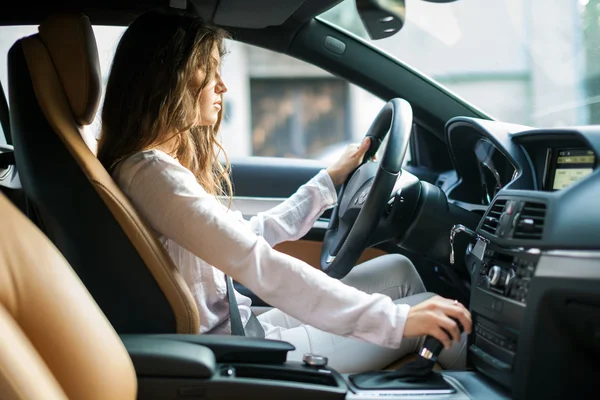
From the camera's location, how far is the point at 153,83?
5.08ft

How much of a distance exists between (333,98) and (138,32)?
11.2 meters

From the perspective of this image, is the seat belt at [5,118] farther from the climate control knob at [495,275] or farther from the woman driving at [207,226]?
the climate control knob at [495,275]

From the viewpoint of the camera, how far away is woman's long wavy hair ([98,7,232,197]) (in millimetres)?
1551

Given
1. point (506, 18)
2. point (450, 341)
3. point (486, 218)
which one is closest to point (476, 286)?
point (486, 218)

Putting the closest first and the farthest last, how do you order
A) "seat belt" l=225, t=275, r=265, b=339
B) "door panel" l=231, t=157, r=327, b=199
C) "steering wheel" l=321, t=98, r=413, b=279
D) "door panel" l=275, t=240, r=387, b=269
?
1. "seat belt" l=225, t=275, r=265, b=339
2. "steering wheel" l=321, t=98, r=413, b=279
3. "door panel" l=275, t=240, r=387, b=269
4. "door panel" l=231, t=157, r=327, b=199

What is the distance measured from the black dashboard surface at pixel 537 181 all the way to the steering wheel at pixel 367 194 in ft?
0.59

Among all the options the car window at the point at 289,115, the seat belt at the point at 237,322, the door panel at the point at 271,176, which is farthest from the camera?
the car window at the point at 289,115

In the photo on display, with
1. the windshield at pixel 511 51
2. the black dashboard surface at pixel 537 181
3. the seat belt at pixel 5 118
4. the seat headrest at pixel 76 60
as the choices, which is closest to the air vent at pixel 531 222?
the black dashboard surface at pixel 537 181

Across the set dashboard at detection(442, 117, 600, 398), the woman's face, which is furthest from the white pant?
the woman's face

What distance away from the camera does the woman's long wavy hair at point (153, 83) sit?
155 centimetres

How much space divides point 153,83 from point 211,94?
0.47 ft

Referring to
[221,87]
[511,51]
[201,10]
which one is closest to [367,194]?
[221,87]

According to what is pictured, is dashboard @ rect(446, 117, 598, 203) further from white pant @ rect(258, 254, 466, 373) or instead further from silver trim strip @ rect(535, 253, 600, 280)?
white pant @ rect(258, 254, 466, 373)

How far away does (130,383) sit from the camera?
117 centimetres
